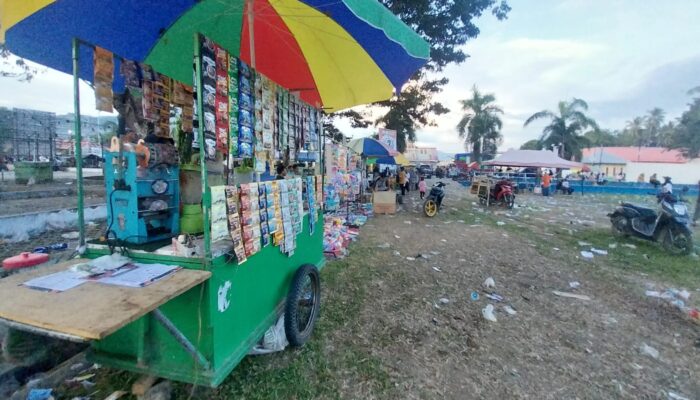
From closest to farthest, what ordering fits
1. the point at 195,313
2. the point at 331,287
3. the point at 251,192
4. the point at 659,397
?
the point at 195,313 < the point at 251,192 < the point at 659,397 < the point at 331,287

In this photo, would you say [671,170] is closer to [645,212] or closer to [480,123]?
[480,123]

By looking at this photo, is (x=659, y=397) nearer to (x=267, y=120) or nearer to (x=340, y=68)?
(x=267, y=120)

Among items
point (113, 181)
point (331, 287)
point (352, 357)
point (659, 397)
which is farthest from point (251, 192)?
point (659, 397)

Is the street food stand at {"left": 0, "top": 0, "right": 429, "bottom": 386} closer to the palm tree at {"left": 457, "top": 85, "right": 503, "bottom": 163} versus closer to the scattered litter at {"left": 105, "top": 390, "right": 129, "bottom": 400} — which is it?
the scattered litter at {"left": 105, "top": 390, "right": 129, "bottom": 400}

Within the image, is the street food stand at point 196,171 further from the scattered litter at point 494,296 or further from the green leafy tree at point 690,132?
the green leafy tree at point 690,132

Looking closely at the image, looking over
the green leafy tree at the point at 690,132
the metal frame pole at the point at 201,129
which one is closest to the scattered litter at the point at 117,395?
the metal frame pole at the point at 201,129

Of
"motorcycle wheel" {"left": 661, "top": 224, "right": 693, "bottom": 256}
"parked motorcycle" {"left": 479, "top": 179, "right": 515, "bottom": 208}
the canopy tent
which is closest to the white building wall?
the canopy tent

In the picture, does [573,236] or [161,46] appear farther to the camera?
[573,236]

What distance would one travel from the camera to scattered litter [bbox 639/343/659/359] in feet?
9.33

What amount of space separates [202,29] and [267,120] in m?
1.16

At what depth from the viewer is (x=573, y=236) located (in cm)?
732

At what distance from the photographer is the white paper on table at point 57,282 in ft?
4.64

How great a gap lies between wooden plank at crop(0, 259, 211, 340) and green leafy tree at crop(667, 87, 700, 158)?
73.3ft

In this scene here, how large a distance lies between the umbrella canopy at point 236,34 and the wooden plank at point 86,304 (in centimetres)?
170
